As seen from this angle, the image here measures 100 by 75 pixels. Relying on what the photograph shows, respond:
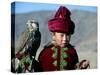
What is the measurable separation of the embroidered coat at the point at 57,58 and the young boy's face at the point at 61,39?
4cm

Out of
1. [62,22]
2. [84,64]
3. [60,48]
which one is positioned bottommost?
[84,64]

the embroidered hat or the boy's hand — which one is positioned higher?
the embroidered hat

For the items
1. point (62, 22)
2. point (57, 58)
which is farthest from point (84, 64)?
point (62, 22)

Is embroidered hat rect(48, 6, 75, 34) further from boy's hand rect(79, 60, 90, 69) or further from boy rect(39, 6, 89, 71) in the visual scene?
boy's hand rect(79, 60, 90, 69)

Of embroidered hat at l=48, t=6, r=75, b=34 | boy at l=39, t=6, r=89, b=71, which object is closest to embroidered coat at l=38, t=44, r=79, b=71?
boy at l=39, t=6, r=89, b=71

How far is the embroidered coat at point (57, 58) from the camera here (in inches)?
81.0

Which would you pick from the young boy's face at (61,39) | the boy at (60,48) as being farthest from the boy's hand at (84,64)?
the young boy's face at (61,39)

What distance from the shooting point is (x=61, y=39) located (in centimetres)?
212

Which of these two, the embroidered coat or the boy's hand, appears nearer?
the embroidered coat

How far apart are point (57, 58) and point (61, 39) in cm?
18

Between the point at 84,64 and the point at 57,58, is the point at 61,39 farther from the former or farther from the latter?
the point at 84,64

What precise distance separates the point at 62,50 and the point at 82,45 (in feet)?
0.69

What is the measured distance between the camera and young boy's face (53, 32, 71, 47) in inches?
82.7

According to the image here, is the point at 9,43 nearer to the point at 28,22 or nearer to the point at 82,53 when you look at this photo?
the point at 28,22
